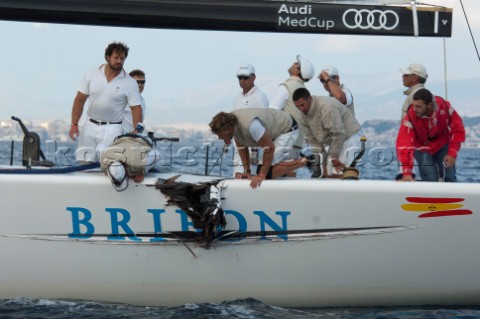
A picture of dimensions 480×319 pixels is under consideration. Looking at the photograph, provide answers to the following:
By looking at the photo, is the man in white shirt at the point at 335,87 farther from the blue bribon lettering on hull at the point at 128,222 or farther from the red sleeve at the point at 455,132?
the blue bribon lettering on hull at the point at 128,222

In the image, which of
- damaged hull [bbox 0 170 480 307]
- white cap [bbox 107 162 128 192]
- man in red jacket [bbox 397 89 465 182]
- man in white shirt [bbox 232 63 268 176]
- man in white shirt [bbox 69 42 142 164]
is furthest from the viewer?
man in white shirt [bbox 232 63 268 176]

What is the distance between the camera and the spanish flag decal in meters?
5.50

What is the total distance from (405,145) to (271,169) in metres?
0.97

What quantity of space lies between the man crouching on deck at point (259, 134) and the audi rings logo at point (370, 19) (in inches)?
33.6

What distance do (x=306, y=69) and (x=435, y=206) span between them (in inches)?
71.5

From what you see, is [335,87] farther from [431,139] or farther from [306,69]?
[431,139]

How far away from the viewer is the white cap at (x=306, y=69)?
22.4 feet

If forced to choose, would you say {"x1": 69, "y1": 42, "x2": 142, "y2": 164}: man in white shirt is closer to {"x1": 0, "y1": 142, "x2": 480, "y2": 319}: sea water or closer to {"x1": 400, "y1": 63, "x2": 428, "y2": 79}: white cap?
{"x1": 0, "y1": 142, "x2": 480, "y2": 319}: sea water

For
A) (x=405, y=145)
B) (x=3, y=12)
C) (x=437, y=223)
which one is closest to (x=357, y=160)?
(x=405, y=145)

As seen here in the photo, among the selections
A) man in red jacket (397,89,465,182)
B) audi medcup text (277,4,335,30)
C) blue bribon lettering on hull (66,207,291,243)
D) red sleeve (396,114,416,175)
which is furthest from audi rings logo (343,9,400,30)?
blue bribon lettering on hull (66,207,291,243)

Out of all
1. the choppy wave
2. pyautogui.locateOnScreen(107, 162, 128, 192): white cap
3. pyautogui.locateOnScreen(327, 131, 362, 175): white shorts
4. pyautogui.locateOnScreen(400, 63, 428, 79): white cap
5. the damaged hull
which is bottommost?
the choppy wave

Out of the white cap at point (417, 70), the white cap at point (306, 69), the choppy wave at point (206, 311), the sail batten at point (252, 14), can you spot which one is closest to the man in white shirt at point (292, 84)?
the white cap at point (306, 69)

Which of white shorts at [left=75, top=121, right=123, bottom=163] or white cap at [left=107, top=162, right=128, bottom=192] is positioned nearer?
white cap at [left=107, top=162, right=128, bottom=192]

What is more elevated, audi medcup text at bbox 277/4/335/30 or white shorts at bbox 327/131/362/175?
audi medcup text at bbox 277/4/335/30
